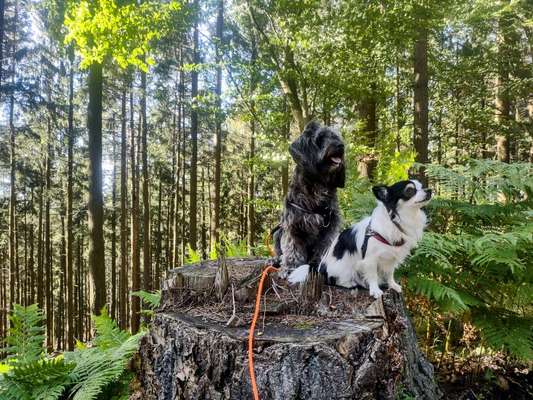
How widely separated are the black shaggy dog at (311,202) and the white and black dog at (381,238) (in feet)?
1.60

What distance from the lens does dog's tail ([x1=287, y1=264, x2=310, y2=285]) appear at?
10.8 feet

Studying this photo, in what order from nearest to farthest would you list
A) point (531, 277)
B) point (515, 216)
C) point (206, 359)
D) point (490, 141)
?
point (206, 359) → point (531, 277) → point (515, 216) → point (490, 141)

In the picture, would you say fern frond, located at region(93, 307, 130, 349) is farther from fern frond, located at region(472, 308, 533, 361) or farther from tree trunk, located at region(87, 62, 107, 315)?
tree trunk, located at region(87, 62, 107, 315)

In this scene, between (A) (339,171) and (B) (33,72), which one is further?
(B) (33,72)

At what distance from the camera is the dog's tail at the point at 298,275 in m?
3.30

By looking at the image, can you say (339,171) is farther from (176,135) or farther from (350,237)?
(176,135)

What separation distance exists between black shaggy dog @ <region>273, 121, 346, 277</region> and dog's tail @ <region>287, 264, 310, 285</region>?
11cm

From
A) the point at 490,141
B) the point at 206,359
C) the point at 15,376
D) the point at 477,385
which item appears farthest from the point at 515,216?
the point at 490,141

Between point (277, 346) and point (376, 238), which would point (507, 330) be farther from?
point (277, 346)

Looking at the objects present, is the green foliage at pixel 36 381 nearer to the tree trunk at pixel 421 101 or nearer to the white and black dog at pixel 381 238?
the white and black dog at pixel 381 238

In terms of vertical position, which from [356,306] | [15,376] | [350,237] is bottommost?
[15,376]

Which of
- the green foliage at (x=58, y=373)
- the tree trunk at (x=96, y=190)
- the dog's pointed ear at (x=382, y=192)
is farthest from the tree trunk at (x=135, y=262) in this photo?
the dog's pointed ear at (x=382, y=192)

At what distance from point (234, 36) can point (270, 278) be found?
A: 19.1 meters

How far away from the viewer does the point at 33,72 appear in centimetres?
2112
